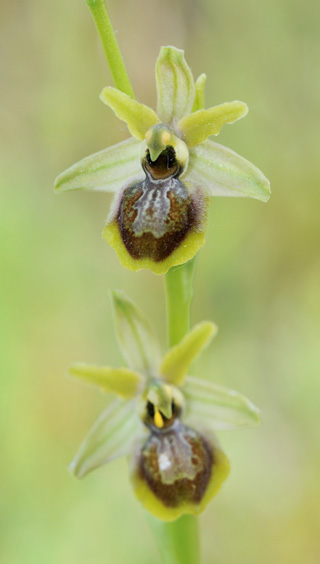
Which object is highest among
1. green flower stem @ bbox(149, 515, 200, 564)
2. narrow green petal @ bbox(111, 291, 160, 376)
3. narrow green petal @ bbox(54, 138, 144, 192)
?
narrow green petal @ bbox(54, 138, 144, 192)

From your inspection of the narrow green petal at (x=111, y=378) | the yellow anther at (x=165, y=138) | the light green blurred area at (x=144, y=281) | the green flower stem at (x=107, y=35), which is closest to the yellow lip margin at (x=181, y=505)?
the narrow green petal at (x=111, y=378)

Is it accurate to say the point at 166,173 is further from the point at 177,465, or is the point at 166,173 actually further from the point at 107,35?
the point at 177,465

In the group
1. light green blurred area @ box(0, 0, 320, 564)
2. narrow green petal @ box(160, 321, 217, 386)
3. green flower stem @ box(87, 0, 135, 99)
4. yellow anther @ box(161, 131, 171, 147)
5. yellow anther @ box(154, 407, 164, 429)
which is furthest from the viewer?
light green blurred area @ box(0, 0, 320, 564)

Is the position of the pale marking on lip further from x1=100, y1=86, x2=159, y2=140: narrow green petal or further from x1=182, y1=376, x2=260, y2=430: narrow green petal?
x1=100, y1=86, x2=159, y2=140: narrow green petal

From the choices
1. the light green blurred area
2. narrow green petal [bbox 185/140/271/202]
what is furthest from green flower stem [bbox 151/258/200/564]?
the light green blurred area

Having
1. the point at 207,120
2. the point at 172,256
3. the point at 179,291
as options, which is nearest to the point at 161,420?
the point at 179,291
